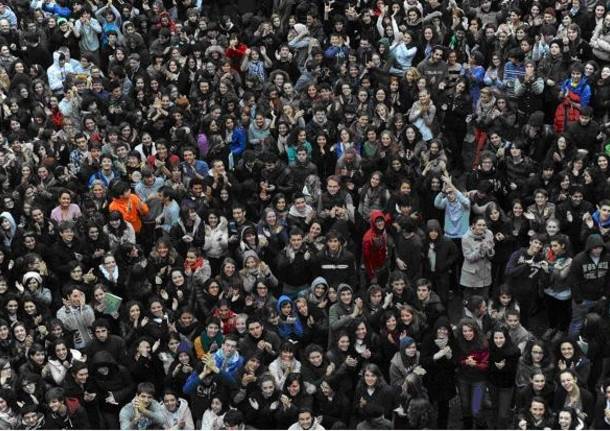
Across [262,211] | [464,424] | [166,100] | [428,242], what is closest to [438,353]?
[464,424]

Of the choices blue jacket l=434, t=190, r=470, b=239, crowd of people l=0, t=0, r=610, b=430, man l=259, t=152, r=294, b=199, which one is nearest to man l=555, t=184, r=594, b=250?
crowd of people l=0, t=0, r=610, b=430

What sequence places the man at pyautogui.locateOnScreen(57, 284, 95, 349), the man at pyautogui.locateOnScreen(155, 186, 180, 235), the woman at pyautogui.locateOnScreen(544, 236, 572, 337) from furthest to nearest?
the man at pyautogui.locateOnScreen(155, 186, 180, 235), the woman at pyautogui.locateOnScreen(544, 236, 572, 337), the man at pyautogui.locateOnScreen(57, 284, 95, 349)

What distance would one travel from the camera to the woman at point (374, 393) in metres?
17.1

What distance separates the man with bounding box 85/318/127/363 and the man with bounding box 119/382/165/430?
98cm

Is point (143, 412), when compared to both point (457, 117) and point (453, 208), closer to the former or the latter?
point (453, 208)

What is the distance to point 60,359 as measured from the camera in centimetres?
1791

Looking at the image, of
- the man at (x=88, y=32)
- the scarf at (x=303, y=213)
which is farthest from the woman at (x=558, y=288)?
the man at (x=88, y=32)

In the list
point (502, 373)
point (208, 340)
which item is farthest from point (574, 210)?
point (208, 340)

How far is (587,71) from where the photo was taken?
74.5 feet

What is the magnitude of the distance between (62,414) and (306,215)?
4.86 metres

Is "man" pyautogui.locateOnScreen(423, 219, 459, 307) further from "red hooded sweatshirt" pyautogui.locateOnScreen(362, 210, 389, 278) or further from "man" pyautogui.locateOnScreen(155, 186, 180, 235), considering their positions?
"man" pyautogui.locateOnScreen(155, 186, 180, 235)

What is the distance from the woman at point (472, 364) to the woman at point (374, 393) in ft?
3.44

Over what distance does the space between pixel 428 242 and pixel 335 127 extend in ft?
11.5

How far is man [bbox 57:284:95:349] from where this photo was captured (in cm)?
1870
